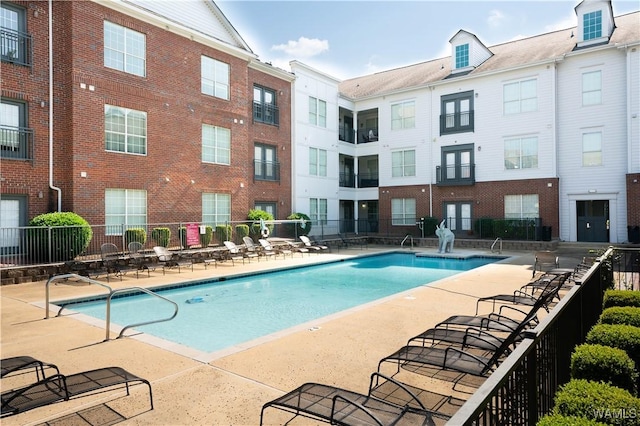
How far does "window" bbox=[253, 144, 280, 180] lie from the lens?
75.7 ft

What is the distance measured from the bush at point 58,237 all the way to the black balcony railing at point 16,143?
7.91ft

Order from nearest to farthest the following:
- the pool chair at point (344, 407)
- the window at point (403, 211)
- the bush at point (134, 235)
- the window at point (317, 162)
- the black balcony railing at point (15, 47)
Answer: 1. the pool chair at point (344, 407)
2. the black balcony railing at point (15, 47)
3. the bush at point (134, 235)
4. the window at point (317, 162)
5. the window at point (403, 211)

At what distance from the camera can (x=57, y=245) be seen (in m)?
12.5

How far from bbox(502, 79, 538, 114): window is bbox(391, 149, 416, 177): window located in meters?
6.47

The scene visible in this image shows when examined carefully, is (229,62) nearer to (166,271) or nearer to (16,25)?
(16,25)

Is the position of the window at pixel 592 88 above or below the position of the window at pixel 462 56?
below

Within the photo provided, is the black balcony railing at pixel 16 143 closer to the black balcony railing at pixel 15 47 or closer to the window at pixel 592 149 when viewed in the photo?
the black balcony railing at pixel 15 47

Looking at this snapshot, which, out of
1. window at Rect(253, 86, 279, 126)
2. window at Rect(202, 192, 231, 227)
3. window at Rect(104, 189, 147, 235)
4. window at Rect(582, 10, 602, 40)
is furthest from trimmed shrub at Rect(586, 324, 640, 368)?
window at Rect(582, 10, 602, 40)

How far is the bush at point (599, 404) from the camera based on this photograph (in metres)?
2.53

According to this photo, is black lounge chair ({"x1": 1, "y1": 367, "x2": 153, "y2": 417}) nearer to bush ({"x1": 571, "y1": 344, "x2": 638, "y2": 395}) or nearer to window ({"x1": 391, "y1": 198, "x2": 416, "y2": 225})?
bush ({"x1": 571, "y1": 344, "x2": 638, "y2": 395})

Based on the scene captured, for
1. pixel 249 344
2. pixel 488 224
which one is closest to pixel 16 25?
pixel 249 344

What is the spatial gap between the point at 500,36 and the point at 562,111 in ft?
27.9

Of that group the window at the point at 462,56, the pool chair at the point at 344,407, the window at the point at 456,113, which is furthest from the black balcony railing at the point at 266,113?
the pool chair at the point at 344,407

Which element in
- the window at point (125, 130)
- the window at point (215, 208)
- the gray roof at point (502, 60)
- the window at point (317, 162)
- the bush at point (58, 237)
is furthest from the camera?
the window at point (317, 162)
